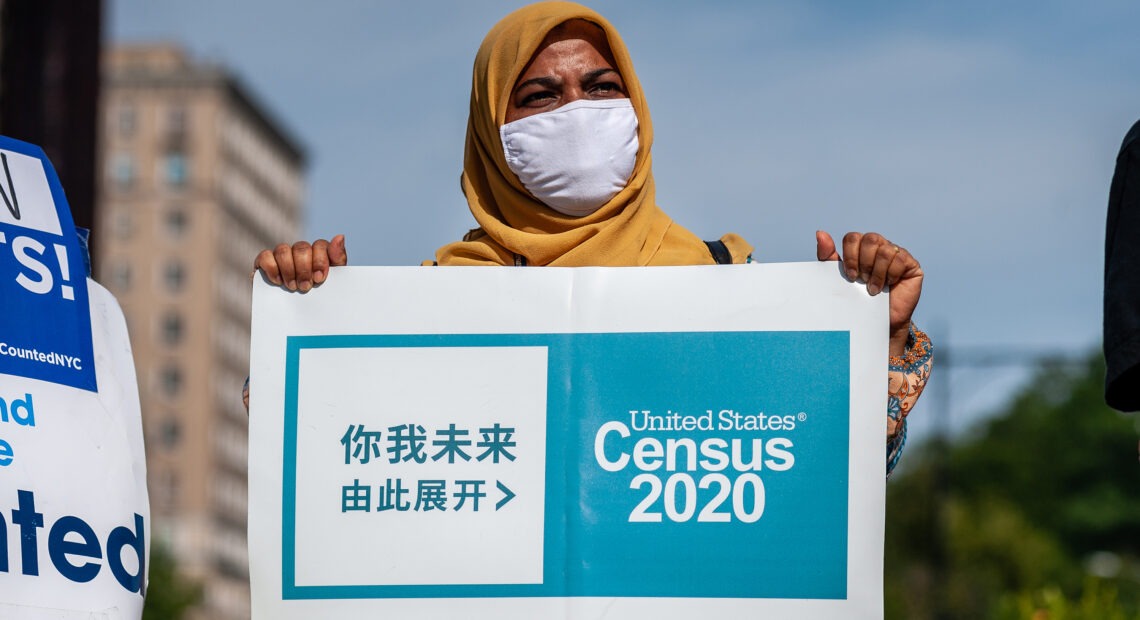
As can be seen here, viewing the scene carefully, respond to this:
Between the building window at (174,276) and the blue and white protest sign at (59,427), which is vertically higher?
the building window at (174,276)

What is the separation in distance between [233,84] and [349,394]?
101410mm

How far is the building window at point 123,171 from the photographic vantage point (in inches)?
4075

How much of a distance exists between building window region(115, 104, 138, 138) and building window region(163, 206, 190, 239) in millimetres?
5491

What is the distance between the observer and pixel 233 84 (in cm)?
10231

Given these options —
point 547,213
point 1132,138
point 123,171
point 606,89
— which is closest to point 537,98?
point 606,89

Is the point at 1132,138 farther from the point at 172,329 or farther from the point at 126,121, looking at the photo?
the point at 126,121

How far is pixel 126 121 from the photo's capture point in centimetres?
10425

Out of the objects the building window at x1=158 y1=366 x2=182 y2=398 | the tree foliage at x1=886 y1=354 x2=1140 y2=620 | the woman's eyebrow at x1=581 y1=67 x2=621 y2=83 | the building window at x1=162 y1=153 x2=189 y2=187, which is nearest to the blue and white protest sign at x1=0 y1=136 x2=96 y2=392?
the woman's eyebrow at x1=581 y1=67 x2=621 y2=83

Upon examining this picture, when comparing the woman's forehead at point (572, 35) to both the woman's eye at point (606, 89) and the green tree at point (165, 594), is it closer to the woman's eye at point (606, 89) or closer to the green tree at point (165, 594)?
the woman's eye at point (606, 89)

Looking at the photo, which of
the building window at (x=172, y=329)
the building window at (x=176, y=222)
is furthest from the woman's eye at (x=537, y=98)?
the building window at (x=176, y=222)

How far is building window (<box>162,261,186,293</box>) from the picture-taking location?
100375mm

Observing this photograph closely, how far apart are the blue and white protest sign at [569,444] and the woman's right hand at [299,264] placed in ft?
0.09

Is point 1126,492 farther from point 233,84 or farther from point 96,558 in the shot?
point 96,558

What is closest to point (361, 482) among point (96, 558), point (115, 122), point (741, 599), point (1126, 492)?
point (96, 558)
